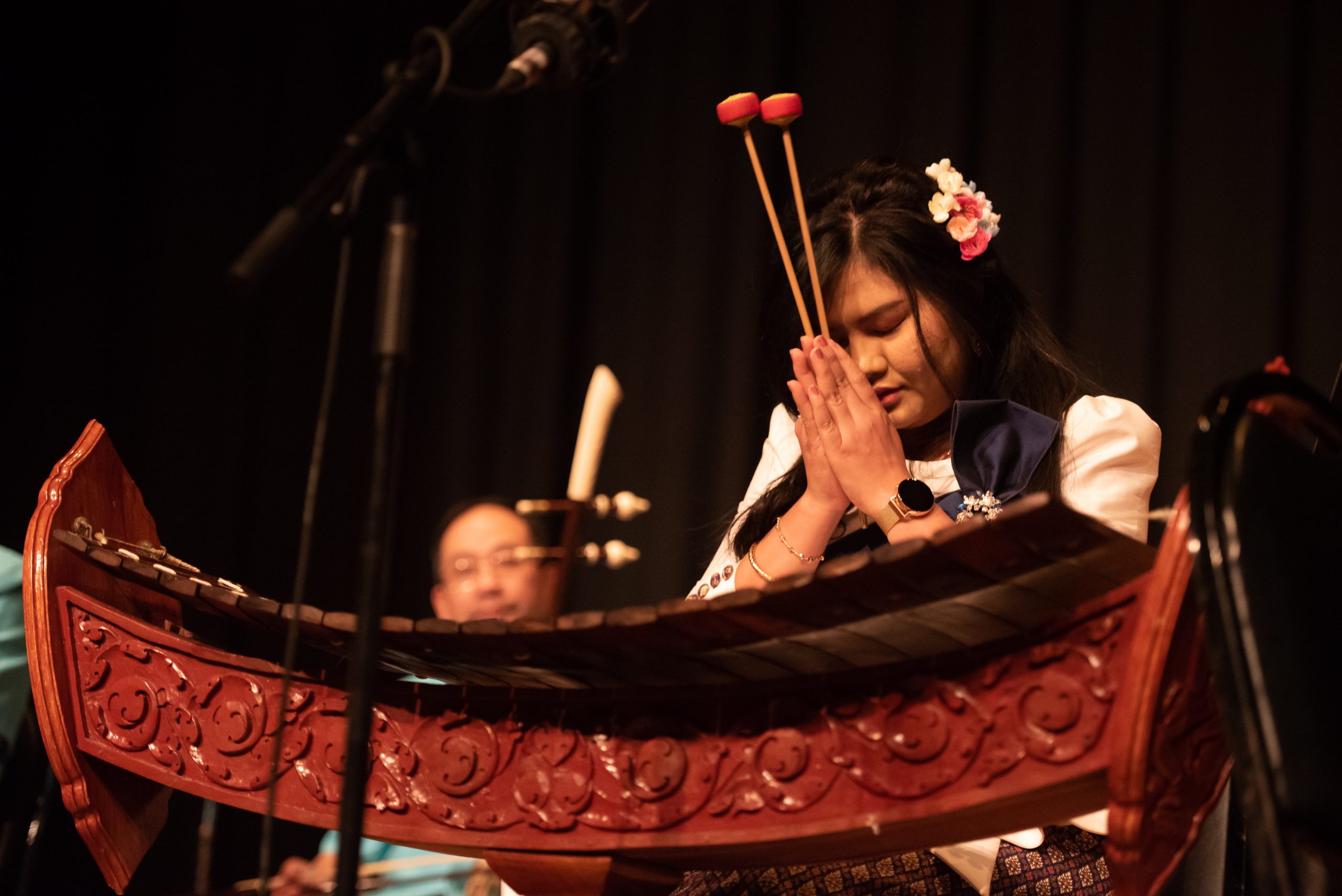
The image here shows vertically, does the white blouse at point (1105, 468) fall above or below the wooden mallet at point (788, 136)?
below

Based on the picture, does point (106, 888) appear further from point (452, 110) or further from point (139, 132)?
point (452, 110)

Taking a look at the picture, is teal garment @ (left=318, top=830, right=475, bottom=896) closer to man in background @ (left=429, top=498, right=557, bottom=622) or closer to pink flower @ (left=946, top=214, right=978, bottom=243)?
man in background @ (left=429, top=498, right=557, bottom=622)

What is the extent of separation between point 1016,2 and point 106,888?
8.96ft

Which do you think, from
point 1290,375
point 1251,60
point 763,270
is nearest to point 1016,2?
point 1251,60

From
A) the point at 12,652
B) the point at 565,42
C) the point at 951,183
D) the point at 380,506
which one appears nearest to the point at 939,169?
the point at 951,183

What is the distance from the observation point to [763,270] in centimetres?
262

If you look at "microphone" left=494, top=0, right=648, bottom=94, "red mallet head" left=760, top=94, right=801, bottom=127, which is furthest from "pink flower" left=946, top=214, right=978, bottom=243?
"microphone" left=494, top=0, right=648, bottom=94

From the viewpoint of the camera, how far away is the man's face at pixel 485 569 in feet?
8.04

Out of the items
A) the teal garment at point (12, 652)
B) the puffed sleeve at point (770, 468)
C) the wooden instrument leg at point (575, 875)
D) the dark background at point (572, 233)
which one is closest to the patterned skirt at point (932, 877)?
the wooden instrument leg at point (575, 875)

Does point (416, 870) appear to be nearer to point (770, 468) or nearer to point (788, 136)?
point (770, 468)

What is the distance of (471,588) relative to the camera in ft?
8.21

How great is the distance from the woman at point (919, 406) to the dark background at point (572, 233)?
65cm

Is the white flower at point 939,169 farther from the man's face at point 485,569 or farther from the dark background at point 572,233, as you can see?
the man's face at point 485,569

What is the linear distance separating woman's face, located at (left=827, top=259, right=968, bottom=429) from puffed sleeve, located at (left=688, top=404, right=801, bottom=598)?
0.56ft
